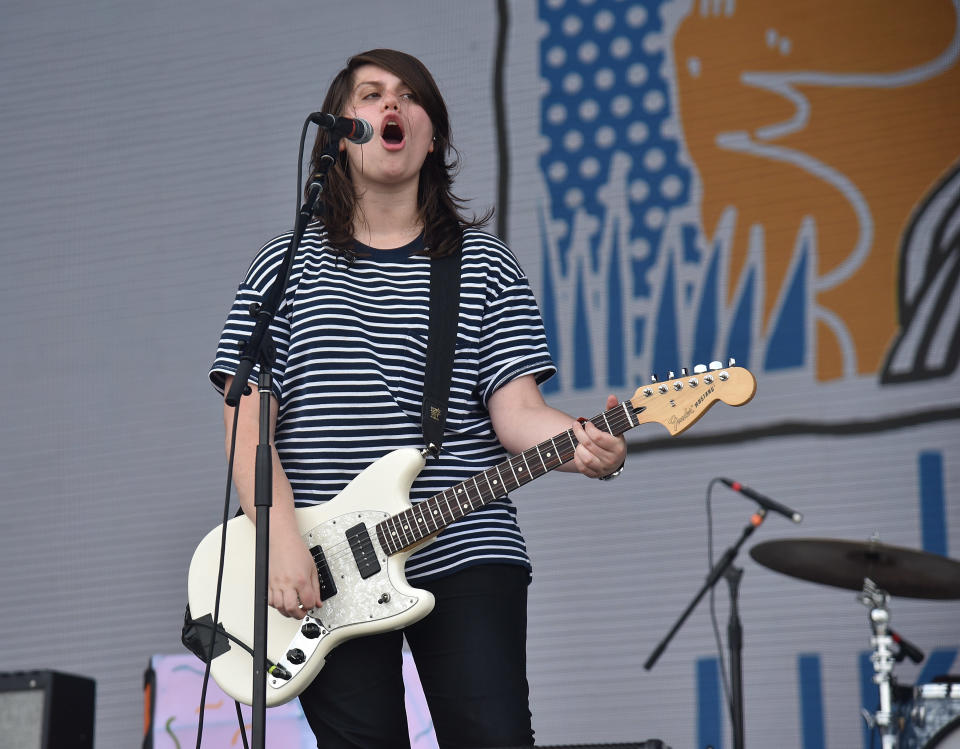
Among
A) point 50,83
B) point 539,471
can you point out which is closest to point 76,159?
point 50,83

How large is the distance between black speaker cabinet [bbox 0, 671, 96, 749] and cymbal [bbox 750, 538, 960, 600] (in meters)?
1.71

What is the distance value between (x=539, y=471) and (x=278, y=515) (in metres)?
0.43

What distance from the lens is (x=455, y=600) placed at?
6.40ft

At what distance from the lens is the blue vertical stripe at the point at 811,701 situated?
10.7 feet

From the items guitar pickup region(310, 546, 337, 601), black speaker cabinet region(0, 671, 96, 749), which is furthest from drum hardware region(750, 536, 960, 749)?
black speaker cabinet region(0, 671, 96, 749)

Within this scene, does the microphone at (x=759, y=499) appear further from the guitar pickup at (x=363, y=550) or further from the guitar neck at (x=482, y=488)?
the guitar pickup at (x=363, y=550)

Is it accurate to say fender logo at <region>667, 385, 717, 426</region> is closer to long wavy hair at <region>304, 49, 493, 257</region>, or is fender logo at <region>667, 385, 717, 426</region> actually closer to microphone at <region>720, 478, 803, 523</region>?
long wavy hair at <region>304, 49, 493, 257</region>

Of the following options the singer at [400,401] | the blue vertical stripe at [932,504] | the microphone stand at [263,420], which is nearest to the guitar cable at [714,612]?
the blue vertical stripe at [932,504]

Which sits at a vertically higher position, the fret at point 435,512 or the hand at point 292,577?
the fret at point 435,512

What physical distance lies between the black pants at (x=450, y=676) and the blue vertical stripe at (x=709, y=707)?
1.55m

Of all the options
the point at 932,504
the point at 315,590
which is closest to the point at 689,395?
the point at 315,590

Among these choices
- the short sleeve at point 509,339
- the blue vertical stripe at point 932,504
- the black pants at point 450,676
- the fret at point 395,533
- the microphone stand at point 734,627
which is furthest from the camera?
the blue vertical stripe at point 932,504

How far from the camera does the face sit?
2.18 m

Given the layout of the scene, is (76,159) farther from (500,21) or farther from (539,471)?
(539,471)
